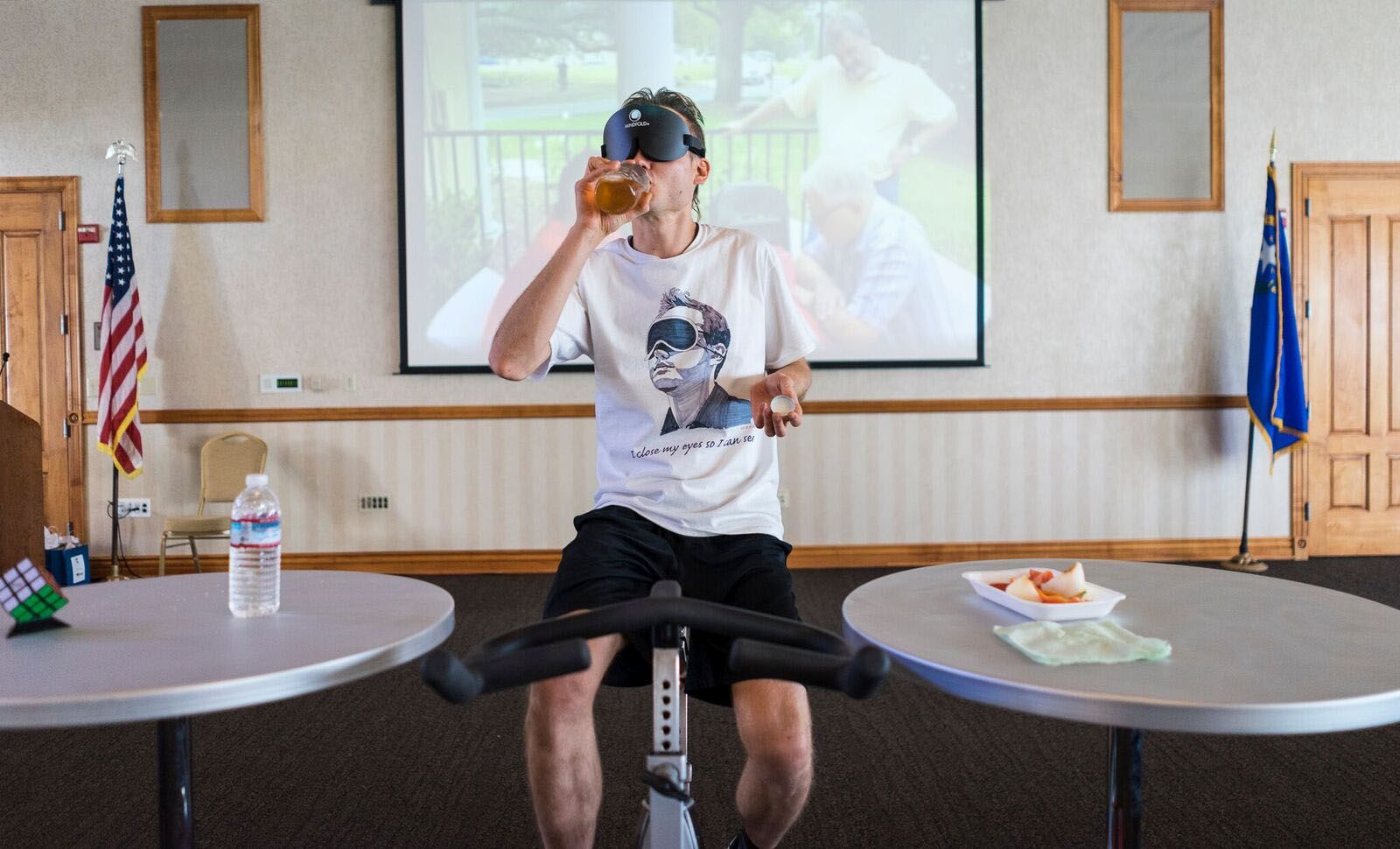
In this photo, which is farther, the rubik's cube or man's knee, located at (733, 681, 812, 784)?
man's knee, located at (733, 681, 812, 784)

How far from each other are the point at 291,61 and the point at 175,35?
60 cm

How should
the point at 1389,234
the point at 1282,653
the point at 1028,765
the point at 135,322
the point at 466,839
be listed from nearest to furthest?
the point at 1282,653
the point at 466,839
the point at 1028,765
the point at 135,322
the point at 1389,234

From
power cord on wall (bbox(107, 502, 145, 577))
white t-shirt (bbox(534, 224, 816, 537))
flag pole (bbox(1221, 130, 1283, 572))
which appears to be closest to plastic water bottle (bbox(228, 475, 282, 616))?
white t-shirt (bbox(534, 224, 816, 537))

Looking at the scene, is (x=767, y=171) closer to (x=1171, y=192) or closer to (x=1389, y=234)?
(x=1171, y=192)

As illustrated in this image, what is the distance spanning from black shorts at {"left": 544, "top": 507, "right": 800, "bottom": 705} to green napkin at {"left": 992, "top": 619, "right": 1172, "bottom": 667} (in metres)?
0.47

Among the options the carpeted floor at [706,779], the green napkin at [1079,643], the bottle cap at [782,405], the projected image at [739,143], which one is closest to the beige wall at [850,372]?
the projected image at [739,143]

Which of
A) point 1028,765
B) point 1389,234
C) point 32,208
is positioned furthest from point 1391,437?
point 32,208

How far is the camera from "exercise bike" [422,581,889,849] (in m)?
0.72

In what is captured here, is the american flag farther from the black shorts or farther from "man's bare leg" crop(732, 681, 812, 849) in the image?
"man's bare leg" crop(732, 681, 812, 849)

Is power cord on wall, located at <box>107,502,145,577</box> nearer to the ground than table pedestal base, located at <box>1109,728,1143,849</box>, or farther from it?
nearer to the ground

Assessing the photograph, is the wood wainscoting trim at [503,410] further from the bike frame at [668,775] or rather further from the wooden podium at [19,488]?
the bike frame at [668,775]

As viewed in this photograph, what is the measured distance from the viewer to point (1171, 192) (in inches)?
203

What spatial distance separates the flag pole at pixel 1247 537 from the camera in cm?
495

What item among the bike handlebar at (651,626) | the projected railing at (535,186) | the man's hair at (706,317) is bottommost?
the bike handlebar at (651,626)
